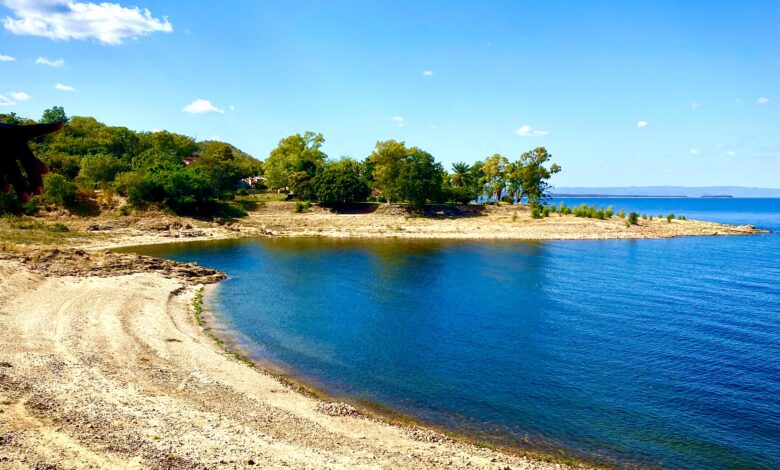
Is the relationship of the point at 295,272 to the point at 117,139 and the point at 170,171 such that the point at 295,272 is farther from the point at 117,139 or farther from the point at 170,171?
the point at 117,139

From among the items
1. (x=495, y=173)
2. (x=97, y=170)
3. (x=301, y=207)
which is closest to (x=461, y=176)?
(x=495, y=173)

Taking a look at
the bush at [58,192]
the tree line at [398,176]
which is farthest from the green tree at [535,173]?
the bush at [58,192]

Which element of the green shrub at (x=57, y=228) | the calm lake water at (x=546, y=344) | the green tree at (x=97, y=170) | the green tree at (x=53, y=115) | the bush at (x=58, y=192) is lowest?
the calm lake water at (x=546, y=344)

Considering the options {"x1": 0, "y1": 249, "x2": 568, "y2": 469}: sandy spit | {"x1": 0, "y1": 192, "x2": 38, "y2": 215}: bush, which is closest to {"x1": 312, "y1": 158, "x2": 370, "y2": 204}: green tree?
{"x1": 0, "y1": 192, "x2": 38, "y2": 215}: bush

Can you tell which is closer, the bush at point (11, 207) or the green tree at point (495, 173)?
the bush at point (11, 207)

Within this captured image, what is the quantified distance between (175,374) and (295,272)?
30.3 m

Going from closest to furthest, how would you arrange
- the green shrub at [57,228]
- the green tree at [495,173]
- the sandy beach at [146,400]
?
the sandy beach at [146,400] → the green shrub at [57,228] → the green tree at [495,173]

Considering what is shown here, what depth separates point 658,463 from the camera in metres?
17.9

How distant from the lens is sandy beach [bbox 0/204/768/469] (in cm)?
1572

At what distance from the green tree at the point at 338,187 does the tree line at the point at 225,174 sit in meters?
0.22

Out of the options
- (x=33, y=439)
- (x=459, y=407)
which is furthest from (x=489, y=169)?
(x=33, y=439)

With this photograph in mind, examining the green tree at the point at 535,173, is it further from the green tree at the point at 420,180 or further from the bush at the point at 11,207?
the bush at the point at 11,207

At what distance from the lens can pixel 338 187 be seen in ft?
331

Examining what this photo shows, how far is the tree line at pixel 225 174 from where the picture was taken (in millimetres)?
84312
